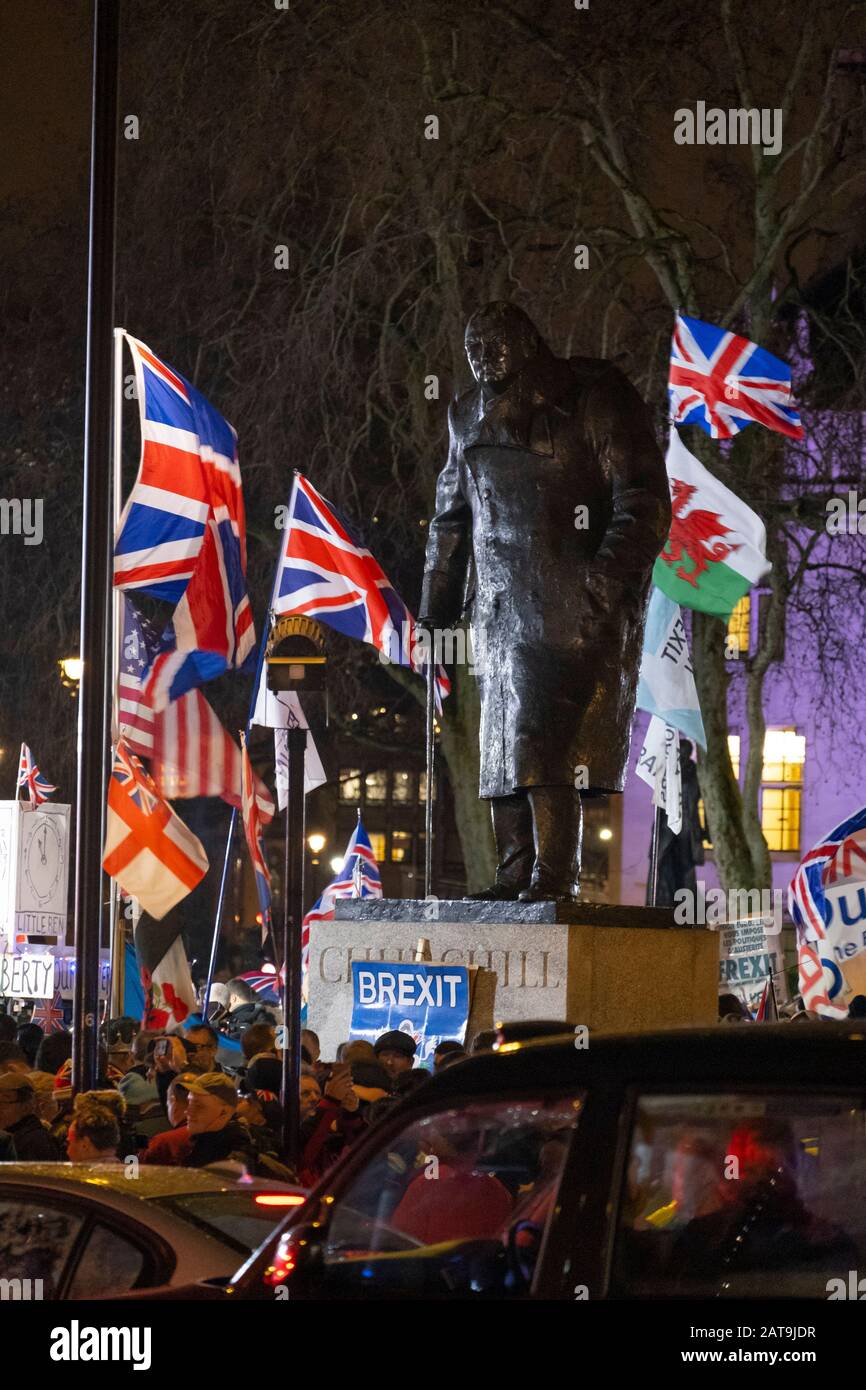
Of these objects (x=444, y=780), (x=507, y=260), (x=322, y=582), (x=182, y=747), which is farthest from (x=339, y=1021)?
(x=444, y=780)

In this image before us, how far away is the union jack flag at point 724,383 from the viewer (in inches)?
659

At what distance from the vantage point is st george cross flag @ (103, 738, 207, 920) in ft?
42.6

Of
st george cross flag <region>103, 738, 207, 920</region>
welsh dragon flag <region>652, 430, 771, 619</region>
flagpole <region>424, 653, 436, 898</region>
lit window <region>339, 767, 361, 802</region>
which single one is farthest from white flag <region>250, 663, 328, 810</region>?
lit window <region>339, 767, 361, 802</region>

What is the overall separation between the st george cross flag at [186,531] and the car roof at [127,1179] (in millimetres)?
7717

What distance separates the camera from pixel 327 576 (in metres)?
15.9

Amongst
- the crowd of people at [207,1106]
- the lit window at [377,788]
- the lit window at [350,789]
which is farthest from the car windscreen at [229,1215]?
the lit window at [377,788]

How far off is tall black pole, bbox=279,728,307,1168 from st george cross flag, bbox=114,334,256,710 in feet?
17.2

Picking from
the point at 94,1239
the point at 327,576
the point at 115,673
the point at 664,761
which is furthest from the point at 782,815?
the point at 94,1239

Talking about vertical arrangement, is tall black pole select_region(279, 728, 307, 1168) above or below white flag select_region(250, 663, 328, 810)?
below

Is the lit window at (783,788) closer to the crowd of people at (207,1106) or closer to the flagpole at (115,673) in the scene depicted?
the flagpole at (115,673)

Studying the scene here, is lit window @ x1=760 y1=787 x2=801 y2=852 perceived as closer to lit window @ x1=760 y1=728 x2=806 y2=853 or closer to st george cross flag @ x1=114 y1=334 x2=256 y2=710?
lit window @ x1=760 y1=728 x2=806 y2=853

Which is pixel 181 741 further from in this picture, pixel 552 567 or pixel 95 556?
pixel 552 567
